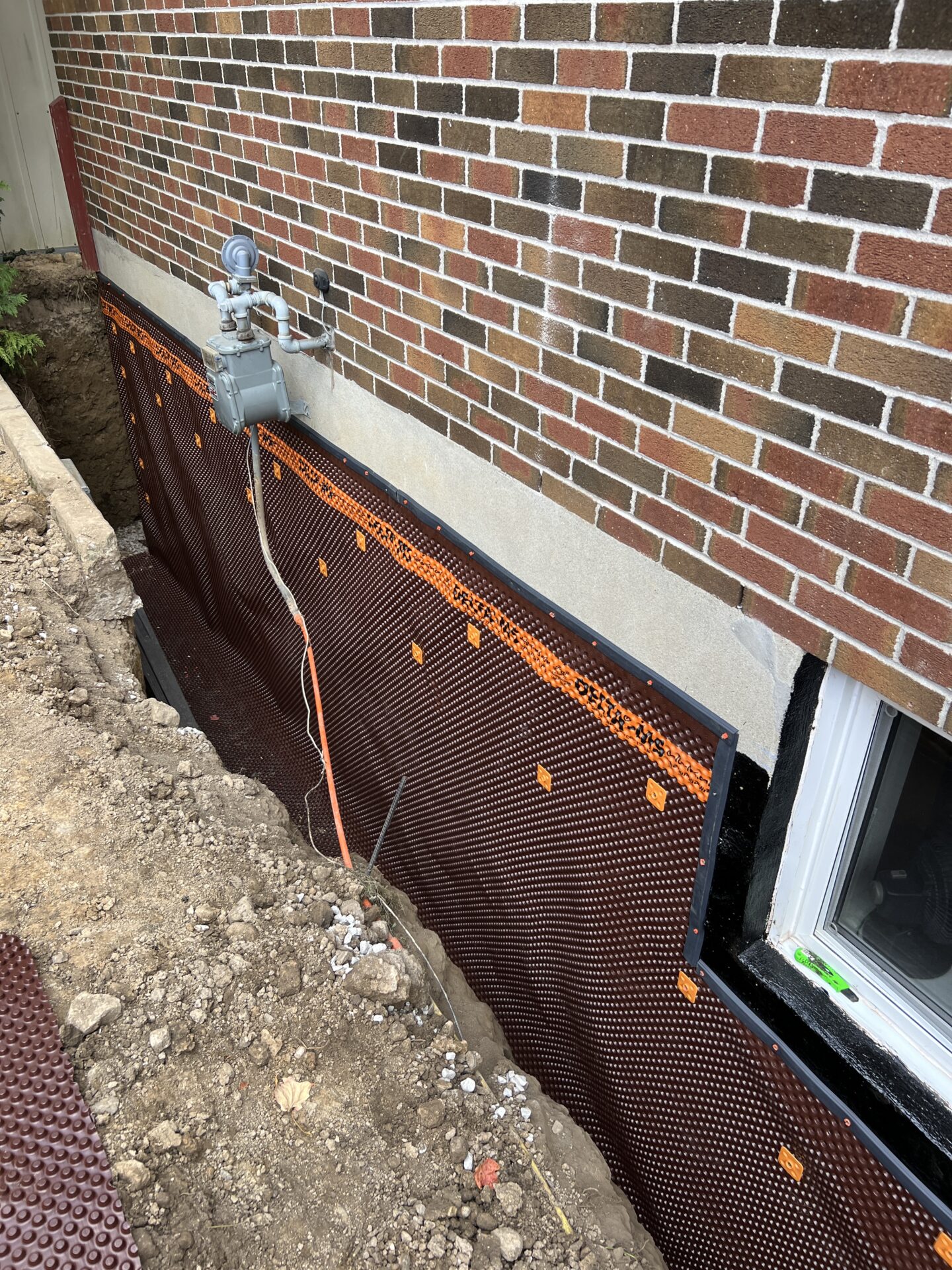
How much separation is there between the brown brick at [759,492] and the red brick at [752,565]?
0.34 feet

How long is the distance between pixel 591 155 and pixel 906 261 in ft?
2.89

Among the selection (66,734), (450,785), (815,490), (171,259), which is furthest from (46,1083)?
(171,259)

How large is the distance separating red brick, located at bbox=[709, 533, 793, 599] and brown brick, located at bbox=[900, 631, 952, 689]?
288 mm

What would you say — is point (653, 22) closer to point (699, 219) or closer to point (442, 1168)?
point (699, 219)

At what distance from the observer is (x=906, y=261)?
4.97ft

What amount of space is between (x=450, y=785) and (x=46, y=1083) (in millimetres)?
1840

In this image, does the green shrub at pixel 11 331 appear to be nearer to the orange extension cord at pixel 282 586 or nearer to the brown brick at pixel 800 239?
the orange extension cord at pixel 282 586

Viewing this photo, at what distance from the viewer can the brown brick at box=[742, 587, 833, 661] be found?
1896 mm

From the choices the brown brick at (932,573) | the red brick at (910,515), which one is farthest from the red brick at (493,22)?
the brown brick at (932,573)

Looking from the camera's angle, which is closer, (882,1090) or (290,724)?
(882,1090)

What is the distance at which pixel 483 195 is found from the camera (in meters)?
2.50

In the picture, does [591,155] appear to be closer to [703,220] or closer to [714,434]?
[703,220]

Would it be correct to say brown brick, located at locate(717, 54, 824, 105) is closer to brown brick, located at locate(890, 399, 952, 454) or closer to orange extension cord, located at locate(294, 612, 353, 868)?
brown brick, located at locate(890, 399, 952, 454)

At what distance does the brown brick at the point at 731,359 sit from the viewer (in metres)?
1.83
